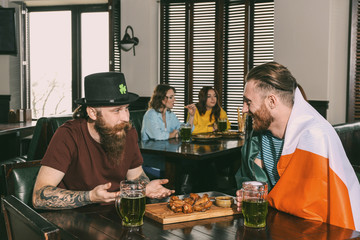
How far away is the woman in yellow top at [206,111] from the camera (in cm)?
556

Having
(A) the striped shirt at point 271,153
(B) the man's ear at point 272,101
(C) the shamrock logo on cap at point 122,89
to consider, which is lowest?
(A) the striped shirt at point 271,153

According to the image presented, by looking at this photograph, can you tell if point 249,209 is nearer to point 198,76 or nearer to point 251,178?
point 251,178

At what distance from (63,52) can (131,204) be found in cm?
627

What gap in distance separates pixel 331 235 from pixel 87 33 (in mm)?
6421

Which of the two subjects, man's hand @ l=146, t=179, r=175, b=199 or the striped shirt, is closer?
man's hand @ l=146, t=179, r=175, b=199

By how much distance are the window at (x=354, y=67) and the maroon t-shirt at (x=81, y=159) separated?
424 centimetres

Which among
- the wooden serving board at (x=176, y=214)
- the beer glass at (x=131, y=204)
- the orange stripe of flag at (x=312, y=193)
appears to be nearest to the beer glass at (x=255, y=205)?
the wooden serving board at (x=176, y=214)

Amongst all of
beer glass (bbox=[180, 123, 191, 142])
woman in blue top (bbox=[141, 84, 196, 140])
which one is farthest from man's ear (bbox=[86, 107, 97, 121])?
woman in blue top (bbox=[141, 84, 196, 140])

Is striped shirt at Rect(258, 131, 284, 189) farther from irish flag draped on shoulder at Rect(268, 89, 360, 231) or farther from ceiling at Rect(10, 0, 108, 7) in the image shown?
ceiling at Rect(10, 0, 108, 7)

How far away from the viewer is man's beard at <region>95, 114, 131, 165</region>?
222 centimetres

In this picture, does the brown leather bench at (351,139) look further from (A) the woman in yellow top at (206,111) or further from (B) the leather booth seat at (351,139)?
(A) the woman in yellow top at (206,111)

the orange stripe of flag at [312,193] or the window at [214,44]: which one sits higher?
the window at [214,44]

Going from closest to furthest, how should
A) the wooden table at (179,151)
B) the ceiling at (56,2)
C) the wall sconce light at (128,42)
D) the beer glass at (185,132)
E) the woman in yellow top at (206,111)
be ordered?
the wooden table at (179,151)
the beer glass at (185,132)
the woman in yellow top at (206,111)
the wall sconce light at (128,42)
the ceiling at (56,2)

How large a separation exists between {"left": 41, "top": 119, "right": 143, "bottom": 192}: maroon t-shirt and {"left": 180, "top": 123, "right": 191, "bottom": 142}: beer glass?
1.89 meters
